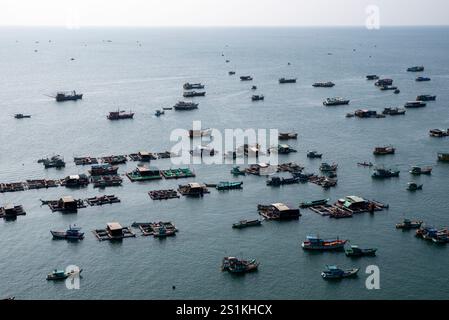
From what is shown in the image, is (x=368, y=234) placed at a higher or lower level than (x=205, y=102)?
lower

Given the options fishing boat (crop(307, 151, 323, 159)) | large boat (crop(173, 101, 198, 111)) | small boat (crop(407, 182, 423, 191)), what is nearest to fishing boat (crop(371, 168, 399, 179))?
small boat (crop(407, 182, 423, 191))

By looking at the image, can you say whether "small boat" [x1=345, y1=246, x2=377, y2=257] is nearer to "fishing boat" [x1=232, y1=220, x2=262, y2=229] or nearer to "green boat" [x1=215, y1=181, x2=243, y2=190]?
"fishing boat" [x1=232, y1=220, x2=262, y2=229]

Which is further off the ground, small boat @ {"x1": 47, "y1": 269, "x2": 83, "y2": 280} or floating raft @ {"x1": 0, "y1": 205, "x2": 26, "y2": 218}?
floating raft @ {"x1": 0, "y1": 205, "x2": 26, "y2": 218}

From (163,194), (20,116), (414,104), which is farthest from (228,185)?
(414,104)

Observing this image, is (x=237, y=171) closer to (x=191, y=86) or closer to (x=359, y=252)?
(x=359, y=252)

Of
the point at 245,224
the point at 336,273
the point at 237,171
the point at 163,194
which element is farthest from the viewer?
the point at 237,171
